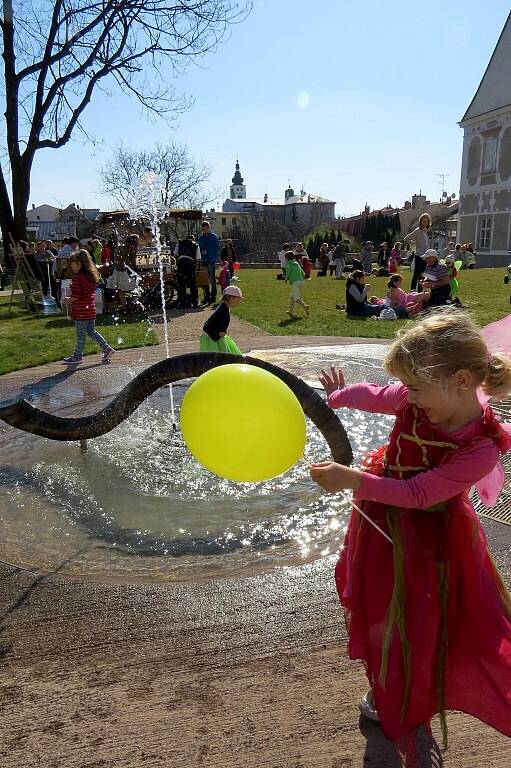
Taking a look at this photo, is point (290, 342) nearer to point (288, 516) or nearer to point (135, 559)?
point (288, 516)

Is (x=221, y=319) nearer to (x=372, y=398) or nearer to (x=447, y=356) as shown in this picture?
(x=372, y=398)

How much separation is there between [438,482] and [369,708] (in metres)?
1.14

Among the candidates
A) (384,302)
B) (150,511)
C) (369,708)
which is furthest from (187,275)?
(369,708)

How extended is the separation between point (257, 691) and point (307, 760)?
1.32ft

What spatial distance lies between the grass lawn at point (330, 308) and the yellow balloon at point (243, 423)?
7.52 m

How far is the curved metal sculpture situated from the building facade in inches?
1489

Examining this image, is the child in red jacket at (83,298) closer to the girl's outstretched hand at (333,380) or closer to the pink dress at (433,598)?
the girl's outstretched hand at (333,380)

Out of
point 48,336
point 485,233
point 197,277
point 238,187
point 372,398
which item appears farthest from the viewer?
point 238,187

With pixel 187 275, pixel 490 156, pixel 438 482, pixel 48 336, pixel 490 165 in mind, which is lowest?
pixel 48 336

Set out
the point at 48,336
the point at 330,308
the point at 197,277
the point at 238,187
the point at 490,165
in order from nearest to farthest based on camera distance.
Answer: the point at 48,336
the point at 330,308
the point at 197,277
the point at 490,165
the point at 238,187

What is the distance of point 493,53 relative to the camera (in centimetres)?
4019

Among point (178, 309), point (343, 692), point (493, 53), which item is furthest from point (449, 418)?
point (493, 53)

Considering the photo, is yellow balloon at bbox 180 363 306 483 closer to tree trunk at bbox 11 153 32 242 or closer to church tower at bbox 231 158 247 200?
tree trunk at bbox 11 153 32 242

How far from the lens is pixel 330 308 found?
16250mm
